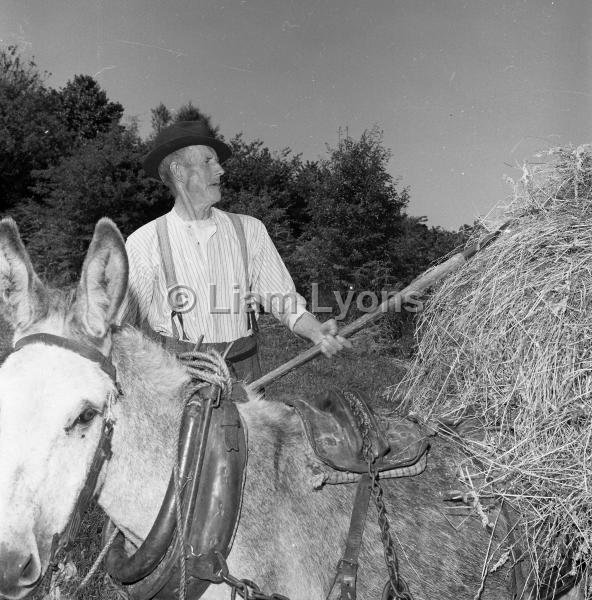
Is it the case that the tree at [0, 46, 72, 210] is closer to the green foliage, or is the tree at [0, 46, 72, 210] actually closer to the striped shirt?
the green foliage

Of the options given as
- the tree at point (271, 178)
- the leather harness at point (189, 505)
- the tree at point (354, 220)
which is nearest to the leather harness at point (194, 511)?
the leather harness at point (189, 505)

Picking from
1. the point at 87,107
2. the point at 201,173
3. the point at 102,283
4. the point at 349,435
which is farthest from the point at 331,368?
the point at 87,107

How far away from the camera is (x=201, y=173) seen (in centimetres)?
345

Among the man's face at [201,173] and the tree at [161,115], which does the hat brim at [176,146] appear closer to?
the man's face at [201,173]

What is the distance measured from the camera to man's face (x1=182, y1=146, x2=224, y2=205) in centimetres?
344

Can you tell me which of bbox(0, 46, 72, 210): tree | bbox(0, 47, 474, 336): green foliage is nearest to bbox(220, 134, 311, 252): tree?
bbox(0, 47, 474, 336): green foliage

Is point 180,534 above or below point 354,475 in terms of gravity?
below

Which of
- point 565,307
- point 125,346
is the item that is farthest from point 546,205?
point 125,346

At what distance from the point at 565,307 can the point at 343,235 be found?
14201 mm

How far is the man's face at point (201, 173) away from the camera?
3.44 metres

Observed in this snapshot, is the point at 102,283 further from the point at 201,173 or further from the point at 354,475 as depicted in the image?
the point at 201,173

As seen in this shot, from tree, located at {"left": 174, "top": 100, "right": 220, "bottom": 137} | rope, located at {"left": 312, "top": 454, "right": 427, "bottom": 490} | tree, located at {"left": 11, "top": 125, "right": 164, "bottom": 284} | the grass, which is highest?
tree, located at {"left": 174, "top": 100, "right": 220, "bottom": 137}

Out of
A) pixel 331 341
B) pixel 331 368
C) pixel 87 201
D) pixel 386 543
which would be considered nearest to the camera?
pixel 386 543

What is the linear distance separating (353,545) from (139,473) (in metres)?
0.75
